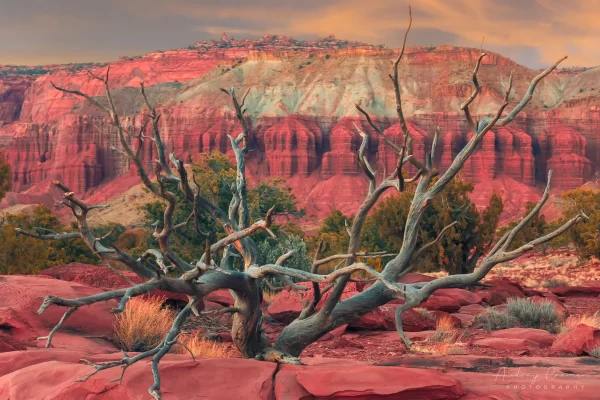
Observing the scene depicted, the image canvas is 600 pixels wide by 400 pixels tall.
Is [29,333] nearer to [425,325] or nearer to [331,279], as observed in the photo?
[331,279]

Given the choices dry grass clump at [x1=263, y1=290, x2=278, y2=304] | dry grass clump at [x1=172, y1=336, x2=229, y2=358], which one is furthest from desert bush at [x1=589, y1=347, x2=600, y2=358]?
dry grass clump at [x1=263, y1=290, x2=278, y2=304]

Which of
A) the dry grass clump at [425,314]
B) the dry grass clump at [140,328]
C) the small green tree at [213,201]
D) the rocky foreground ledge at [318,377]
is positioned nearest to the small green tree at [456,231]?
the small green tree at [213,201]

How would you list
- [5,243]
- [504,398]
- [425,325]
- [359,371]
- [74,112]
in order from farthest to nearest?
[74,112] → [5,243] → [425,325] → [359,371] → [504,398]

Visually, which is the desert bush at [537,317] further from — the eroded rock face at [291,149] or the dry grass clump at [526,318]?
the eroded rock face at [291,149]

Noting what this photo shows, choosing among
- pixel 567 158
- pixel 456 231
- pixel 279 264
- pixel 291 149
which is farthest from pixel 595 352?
pixel 291 149

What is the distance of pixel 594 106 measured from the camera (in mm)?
111000

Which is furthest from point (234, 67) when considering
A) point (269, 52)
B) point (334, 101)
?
point (334, 101)

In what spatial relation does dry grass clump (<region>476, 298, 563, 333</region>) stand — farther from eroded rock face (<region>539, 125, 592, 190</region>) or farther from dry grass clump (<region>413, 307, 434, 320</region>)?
eroded rock face (<region>539, 125, 592, 190</region>)

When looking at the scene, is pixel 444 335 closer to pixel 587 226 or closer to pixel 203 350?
pixel 203 350

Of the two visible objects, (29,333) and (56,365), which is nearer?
(56,365)

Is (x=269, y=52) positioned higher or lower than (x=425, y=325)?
higher

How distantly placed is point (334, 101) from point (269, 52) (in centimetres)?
2530

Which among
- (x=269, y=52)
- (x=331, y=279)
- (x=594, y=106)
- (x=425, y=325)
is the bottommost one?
(x=425, y=325)

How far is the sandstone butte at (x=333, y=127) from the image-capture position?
107 m
